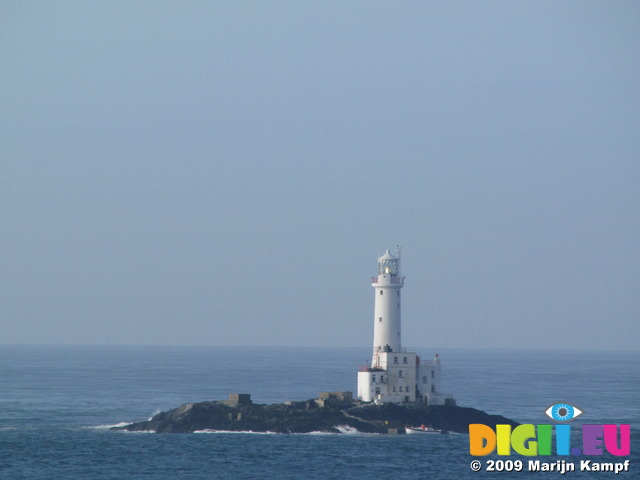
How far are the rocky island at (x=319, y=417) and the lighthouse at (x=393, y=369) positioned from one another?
107cm

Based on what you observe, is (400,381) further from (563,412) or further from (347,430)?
(563,412)

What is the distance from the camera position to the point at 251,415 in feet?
308

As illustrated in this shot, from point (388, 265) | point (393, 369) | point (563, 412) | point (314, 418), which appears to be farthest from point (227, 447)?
point (563, 412)

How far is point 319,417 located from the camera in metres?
92.9

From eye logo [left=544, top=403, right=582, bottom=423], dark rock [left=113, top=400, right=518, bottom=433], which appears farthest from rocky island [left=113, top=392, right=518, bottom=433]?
eye logo [left=544, top=403, right=582, bottom=423]

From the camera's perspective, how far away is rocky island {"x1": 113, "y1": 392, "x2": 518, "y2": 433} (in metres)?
92.6

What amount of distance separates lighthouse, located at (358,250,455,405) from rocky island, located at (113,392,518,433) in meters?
1.07

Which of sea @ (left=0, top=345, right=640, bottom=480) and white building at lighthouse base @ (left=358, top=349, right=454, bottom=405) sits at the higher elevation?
white building at lighthouse base @ (left=358, top=349, right=454, bottom=405)

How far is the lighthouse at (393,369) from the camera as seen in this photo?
9500cm


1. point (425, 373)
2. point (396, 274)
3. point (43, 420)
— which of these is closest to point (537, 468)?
point (425, 373)

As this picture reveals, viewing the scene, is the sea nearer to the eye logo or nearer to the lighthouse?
the eye logo

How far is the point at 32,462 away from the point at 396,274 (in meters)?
32.3

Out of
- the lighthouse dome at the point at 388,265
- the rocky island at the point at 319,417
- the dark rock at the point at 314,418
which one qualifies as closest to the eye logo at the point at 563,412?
the rocky island at the point at 319,417

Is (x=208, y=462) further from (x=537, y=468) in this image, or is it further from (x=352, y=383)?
(x=352, y=383)
